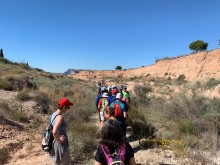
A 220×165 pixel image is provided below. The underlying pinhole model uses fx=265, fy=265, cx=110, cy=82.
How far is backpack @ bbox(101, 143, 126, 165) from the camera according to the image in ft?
9.05

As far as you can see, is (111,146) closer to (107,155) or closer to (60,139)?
(107,155)

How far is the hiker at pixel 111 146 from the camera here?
281cm

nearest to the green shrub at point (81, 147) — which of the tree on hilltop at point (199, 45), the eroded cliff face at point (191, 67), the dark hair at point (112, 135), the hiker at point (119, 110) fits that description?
the hiker at point (119, 110)

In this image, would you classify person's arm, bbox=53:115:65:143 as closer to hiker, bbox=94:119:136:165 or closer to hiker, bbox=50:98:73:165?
hiker, bbox=50:98:73:165

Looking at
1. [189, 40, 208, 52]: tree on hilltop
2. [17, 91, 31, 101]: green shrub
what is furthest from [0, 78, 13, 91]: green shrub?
[189, 40, 208, 52]: tree on hilltop

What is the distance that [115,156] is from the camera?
9.17ft

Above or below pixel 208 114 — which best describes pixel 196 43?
above

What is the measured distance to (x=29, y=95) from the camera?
572 inches

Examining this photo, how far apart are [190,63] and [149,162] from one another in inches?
1763

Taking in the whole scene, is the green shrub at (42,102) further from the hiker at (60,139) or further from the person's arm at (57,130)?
the person's arm at (57,130)

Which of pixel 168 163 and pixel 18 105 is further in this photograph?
pixel 18 105

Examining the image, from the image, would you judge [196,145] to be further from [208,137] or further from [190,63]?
[190,63]

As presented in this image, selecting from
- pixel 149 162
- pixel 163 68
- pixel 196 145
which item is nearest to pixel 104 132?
pixel 149 162

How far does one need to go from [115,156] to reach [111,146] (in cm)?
12
